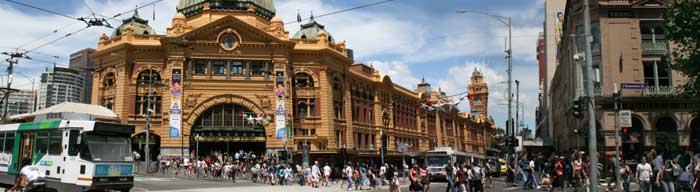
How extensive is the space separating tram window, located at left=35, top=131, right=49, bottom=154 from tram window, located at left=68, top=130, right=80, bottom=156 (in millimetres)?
1744

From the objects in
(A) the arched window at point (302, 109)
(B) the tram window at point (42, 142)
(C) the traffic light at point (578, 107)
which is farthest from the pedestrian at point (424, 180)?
(A) the arched window at point (302, 109)

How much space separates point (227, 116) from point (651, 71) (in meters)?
36.2

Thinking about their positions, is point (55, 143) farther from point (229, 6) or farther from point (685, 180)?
point (229, 6)

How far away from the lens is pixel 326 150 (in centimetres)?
5831

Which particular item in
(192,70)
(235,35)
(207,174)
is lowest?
(207,174)

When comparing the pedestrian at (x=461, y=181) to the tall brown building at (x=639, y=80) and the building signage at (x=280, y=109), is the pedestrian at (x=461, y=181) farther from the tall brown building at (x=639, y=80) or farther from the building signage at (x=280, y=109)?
the building signage at (x=280, y=109)

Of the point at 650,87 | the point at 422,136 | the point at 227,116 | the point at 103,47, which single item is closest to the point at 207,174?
the point at 227,116

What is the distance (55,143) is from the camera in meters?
21.7

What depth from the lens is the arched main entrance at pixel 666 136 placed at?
114 feet

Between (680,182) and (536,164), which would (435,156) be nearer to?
(536,164)

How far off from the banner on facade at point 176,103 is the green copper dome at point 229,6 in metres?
10.1

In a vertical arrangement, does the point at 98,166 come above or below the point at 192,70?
below

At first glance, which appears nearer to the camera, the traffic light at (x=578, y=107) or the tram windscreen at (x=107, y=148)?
the traffic light at (x=578, y=107)

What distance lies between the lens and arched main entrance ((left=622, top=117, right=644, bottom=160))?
35.3 m
